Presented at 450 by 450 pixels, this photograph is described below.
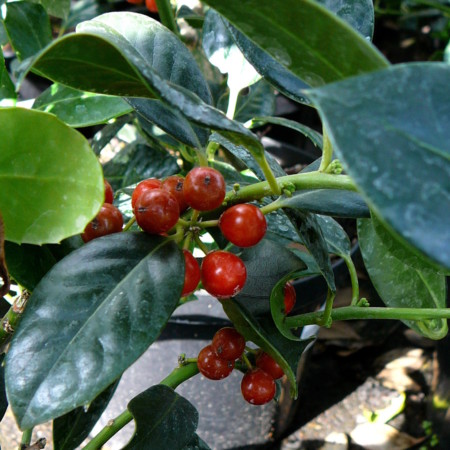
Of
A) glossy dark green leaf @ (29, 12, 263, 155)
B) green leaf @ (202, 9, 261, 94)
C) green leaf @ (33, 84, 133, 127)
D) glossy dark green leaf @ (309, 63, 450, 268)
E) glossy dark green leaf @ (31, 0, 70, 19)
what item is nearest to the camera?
glossy dark green leaf @ (309, 63, 450, 268)

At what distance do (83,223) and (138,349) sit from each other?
10cm

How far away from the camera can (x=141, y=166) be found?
96 cm

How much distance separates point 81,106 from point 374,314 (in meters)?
0.42

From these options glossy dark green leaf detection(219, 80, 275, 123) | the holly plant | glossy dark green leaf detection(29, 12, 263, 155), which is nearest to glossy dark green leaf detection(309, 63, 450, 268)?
the holly plant

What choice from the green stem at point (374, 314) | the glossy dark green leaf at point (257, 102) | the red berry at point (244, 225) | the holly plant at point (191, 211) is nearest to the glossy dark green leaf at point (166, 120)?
the holly plant at point (191, 211)

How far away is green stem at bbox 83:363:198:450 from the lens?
643 mm

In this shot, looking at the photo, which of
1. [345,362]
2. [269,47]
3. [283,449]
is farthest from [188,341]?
[269,47]

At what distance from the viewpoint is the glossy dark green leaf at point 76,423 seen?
0.64 meters

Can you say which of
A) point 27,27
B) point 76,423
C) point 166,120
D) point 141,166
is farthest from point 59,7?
point 76,423

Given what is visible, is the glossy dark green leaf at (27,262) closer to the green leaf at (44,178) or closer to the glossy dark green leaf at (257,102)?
the green leaf at (44,178)

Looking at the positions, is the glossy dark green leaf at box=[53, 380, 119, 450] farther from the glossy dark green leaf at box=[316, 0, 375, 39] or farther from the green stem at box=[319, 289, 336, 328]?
the glossy dark green leaf at box=[316, 0, 375, 39]

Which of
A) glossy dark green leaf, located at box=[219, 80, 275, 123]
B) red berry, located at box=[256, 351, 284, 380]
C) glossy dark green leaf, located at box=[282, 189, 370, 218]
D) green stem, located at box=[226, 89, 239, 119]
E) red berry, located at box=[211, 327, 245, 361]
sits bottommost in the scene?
glossy dark green leaf, located at box=[219, 80, 275, 123]

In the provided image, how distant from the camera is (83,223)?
0.41 metres

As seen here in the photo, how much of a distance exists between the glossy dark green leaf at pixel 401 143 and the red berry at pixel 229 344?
0.32m
